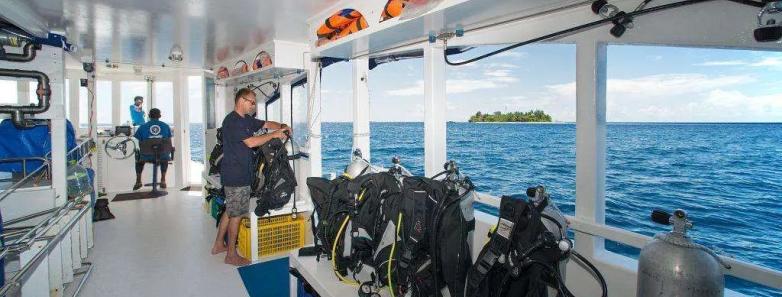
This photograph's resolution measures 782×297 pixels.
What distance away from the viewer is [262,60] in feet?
14.7

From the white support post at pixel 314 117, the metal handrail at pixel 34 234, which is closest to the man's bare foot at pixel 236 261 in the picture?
the white support post at pixel 314 117

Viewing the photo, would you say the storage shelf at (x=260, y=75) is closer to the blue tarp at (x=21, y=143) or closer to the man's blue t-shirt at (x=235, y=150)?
the man's blue t-shirt at (x=235, y=150)

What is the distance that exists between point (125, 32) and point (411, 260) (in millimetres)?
4195

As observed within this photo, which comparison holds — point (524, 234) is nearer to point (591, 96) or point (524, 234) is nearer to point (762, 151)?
point (591, 96)

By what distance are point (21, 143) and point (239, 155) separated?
65.8 inches

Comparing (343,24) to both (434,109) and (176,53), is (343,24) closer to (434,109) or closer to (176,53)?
(434,109)

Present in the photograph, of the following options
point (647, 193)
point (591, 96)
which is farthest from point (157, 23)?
point (647, 193)

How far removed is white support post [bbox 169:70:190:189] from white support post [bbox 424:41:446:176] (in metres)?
6.43

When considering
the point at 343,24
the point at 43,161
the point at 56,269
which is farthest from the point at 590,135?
the point at 43,161

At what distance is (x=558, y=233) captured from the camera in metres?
1.46

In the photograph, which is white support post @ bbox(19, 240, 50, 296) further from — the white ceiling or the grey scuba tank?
the grey scuba tank

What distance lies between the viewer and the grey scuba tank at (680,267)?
1.12m

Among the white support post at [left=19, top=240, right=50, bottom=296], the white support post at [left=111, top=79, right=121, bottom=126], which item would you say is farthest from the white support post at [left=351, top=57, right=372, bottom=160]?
the white support post at [left=111, top=79, right=121, bottom=126]

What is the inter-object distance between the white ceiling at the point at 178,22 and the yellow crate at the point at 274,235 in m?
1.91
